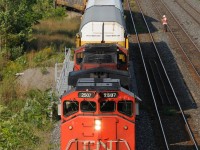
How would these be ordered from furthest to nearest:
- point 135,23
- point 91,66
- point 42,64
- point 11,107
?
point 135,23 < point 42,64 < point 11,107 < point 91,66

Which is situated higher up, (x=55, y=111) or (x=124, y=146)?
(x=55, y=111)

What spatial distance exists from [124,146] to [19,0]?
20.1m

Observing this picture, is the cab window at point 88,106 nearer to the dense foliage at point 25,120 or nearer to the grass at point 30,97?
the grass at point 30,97

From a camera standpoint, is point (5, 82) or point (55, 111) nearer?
point (55, 111)

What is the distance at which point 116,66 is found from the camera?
16250 millimetres

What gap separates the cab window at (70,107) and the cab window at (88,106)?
0.20 metres

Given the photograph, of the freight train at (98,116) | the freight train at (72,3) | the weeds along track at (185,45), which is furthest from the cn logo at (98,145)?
the freight train at (72,3)

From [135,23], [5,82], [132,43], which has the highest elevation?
[135,23]

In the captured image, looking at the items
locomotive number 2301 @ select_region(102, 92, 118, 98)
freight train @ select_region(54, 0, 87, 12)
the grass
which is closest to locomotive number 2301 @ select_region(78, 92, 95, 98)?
locomotive number 2301 @ select_region(102, 92, 118, 98)

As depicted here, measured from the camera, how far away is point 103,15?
859 inches

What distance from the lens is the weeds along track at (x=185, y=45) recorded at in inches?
953

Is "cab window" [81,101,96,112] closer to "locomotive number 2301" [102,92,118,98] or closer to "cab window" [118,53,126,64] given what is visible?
"locomotive number 2301" [102,92,118,98]

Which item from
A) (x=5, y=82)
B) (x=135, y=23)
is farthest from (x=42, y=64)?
(x=135, y=23)

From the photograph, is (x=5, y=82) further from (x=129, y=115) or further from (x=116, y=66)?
(x=129, y=115)
